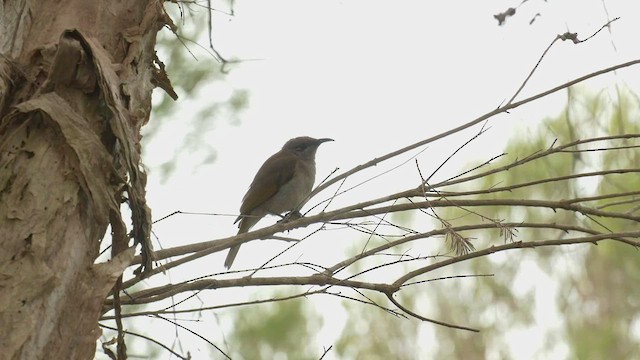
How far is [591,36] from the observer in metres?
3.18

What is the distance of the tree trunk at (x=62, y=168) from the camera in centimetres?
217

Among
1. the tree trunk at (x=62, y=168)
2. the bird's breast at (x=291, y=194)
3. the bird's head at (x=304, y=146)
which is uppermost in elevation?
the bird's head at (x=304, y=146)

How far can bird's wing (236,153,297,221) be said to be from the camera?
6.91 m

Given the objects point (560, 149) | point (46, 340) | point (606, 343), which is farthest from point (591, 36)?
point (606, 343)

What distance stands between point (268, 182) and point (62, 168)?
4.63 meters

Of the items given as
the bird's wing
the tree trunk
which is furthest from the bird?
the tree trunk

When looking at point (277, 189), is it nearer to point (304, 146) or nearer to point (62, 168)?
point (304, 146)

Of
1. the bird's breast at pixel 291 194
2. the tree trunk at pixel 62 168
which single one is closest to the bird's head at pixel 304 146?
the bird's breast at pixel 291 194

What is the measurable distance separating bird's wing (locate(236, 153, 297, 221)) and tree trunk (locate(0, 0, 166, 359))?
4334 millimetres

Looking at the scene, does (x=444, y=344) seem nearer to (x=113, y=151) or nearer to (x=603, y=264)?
(x=603, y=264)

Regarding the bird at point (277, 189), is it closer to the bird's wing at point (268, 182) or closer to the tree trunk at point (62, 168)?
the bird's wing at point (268, 182)

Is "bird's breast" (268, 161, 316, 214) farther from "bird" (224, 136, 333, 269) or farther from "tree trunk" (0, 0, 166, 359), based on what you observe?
"tree trunk" (0, 0, 166, 359)

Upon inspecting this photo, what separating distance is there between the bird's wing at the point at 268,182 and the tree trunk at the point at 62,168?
433cm

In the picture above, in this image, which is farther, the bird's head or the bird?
the bird's head
